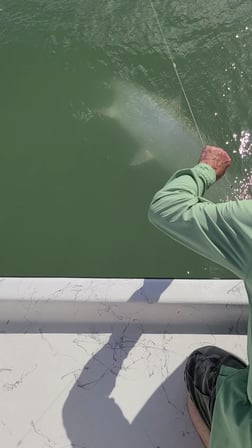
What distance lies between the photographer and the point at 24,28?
139 inches

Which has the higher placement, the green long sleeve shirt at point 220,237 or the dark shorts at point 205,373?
the green long sleeve shirt at point 220,237

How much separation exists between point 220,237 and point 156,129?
211 cm

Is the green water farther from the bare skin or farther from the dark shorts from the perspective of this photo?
the bare skin

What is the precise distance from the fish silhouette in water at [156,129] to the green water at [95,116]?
0.18 ft

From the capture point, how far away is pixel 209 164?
1577 mm

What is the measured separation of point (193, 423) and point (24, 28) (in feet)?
9.06

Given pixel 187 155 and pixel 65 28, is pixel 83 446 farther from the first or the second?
pixel 65 28

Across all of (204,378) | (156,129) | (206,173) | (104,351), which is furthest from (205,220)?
(156,129)

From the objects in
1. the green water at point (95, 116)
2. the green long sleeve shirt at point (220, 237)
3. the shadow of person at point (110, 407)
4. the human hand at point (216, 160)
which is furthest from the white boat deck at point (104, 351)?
the green water at point (95, 116)

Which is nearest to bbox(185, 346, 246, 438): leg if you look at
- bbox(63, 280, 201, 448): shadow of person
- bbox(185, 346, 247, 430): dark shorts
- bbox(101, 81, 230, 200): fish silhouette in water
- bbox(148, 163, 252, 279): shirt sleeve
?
bbox(185, 346, 247, 430): dark shorts

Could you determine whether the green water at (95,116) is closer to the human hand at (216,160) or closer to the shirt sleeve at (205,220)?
the human hand at (216,160)

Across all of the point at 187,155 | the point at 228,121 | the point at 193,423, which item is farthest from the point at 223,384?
the point at 228,121

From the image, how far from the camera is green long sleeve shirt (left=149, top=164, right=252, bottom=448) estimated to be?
1.15 m

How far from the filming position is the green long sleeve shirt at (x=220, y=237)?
3.78 ft
